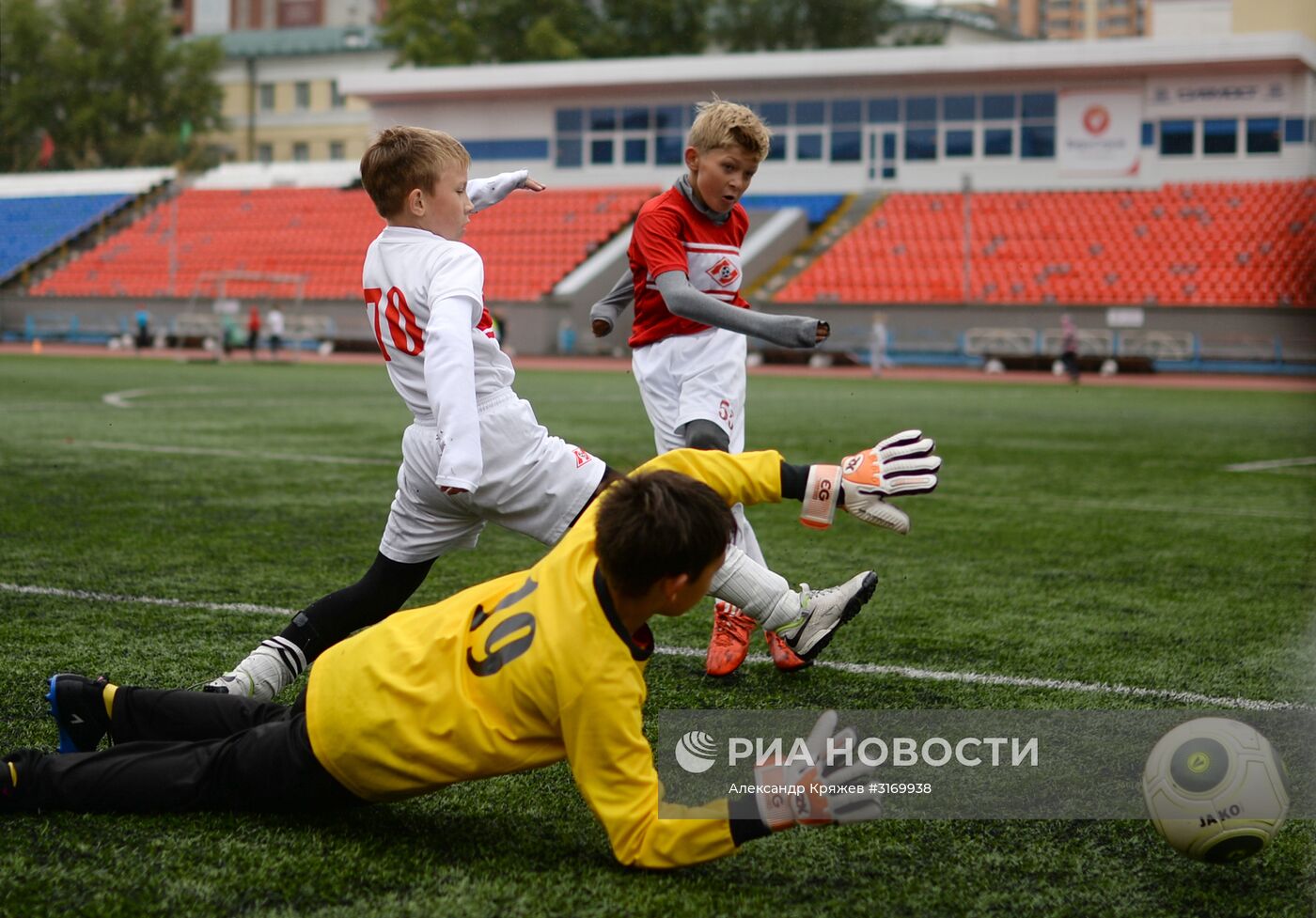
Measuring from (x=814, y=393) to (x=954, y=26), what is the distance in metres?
54.8

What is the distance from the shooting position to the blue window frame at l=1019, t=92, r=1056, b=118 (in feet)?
124

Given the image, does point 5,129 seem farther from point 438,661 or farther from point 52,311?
point 438,661

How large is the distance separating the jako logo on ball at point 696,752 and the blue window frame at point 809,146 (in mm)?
37977

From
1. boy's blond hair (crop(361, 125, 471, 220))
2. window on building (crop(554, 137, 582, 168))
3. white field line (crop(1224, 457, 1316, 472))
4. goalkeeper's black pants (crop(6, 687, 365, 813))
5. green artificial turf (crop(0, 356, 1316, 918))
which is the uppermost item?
window on building (crop(554, 137, 582, 168))

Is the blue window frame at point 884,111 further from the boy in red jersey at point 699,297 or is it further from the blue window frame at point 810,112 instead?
the boy in red jersey at point 699,297

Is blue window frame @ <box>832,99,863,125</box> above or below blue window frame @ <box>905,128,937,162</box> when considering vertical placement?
above

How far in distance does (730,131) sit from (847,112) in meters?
37.1

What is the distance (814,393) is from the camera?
22062 mm

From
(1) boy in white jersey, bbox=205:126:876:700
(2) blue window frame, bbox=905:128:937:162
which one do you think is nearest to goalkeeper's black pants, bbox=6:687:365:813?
(1) boy in white jersey, bbox=205:126:876:700

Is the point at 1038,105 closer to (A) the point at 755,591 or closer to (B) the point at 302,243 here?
(B) the point at 302,243

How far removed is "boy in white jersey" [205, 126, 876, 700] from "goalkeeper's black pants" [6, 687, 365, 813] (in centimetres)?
58

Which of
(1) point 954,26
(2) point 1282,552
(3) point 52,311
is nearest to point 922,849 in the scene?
(2) point 1282,552

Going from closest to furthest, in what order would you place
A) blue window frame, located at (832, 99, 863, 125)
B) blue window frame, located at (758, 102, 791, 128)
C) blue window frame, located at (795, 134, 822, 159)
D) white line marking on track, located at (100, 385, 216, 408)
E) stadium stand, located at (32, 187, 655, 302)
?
white line marking on track, located at (100, 385, 216, 408), stadium stand, located at (32, 187, 655, 302), blue window frame, located at (832, 99, 863, 125), blue window frame, located at (795, 134, 822, 159), blue window frame, located at (758, 102, 791, 128)

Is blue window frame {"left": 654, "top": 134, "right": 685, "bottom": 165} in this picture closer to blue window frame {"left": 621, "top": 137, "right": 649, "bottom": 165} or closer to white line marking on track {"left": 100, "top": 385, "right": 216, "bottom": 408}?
blue window frame {"left": 621, "top": 137, "right": 649, "bottom": 165}
